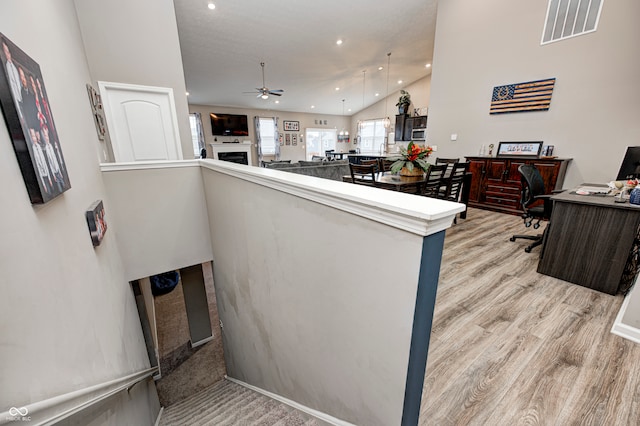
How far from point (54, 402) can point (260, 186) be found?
1.20 m

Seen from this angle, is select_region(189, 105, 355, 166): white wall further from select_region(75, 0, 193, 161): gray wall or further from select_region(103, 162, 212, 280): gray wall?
select_region(103, 162, 212, 280): gray wall

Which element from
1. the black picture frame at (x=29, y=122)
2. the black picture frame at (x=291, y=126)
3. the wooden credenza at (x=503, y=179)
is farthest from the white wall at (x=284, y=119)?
the black picture frame at (x=29, y=122)

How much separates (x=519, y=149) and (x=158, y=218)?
560 centimetres

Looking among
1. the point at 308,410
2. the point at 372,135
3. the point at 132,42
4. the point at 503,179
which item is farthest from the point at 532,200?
the point at 372,135

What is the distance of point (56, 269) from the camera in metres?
1.11

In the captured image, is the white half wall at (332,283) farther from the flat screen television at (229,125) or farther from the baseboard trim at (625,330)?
the flat screen television at (229,125)

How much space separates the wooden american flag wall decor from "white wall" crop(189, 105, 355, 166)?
8.30 metres

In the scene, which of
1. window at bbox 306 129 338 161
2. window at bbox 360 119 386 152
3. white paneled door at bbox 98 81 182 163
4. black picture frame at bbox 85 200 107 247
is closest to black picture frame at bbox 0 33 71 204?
black picture frame at bbox 85 200 107 247

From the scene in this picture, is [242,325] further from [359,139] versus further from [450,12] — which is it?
[359,139]

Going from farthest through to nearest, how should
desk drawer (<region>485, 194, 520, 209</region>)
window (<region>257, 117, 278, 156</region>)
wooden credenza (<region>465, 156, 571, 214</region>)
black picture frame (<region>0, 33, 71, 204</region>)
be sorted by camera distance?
window (<region>257, 117, 278, 156</region>)
desk drawer (<region>485, 194, 520, 209</region>)
wooden credenza (<region>465, 156, 571, 214</region>)
black picture frame (<region>0, 33, 71, 204</region>)

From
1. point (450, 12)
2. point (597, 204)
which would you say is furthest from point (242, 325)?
point (450, 12)

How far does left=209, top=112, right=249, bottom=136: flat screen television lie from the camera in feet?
30.9

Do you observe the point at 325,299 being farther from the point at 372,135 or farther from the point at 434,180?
the point at 372,135

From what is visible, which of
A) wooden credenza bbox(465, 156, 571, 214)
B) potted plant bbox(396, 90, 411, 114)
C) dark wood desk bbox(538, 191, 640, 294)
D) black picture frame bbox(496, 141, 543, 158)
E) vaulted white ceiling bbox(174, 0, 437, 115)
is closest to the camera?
dark wood desk bbox(538, 191, 640, 294)
